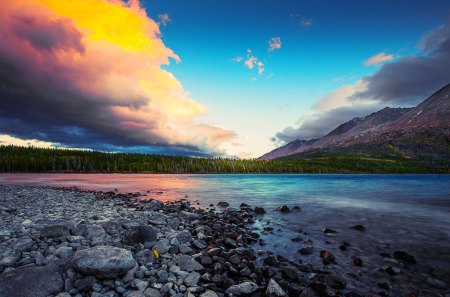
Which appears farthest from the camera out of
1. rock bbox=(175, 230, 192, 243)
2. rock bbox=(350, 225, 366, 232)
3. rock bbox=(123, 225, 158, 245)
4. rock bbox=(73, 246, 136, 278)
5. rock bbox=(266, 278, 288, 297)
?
rock bbox=(350, 225, 366, 232)

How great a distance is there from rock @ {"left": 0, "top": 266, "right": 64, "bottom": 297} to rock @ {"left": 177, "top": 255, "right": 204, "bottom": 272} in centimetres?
357

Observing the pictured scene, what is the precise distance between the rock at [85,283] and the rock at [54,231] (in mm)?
4254

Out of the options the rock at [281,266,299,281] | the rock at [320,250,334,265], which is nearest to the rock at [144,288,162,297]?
the rock at [281,266,299,281]

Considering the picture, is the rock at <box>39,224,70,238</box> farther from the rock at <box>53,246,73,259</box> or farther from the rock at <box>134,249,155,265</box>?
the rock at <box>134,249,155,265</box>

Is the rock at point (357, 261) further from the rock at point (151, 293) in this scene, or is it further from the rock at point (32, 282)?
the rock at point (32, 282)

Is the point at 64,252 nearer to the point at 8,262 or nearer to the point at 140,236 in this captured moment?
the point at 8,262

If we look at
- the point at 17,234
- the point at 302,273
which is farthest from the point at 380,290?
the point at 17,234

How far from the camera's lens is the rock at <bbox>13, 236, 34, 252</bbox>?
28.7 ft

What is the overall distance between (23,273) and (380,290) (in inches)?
435

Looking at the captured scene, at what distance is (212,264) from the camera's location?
367 inches

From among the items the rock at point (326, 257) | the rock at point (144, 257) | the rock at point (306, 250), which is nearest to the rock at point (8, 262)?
the rock at point (144, 257)

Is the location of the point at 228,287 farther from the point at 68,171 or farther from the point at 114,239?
the point at 68,171

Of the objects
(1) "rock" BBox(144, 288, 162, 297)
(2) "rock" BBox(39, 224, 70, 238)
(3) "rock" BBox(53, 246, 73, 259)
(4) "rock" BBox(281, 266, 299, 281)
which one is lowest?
(4) "rock" BBox(281, 266, 299, 281)

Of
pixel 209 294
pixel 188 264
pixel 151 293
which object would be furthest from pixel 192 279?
pixel 151 293
